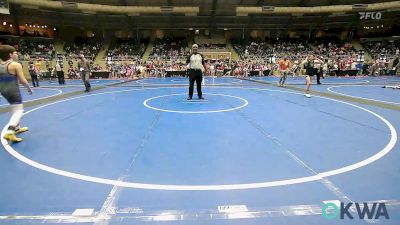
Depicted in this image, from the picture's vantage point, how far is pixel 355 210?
285 cm

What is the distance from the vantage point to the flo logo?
9.02ft

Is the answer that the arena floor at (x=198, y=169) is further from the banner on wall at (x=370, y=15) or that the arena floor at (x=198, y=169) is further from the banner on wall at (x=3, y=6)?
the banner on wall at (x=370, y=15)

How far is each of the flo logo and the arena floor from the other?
67mm

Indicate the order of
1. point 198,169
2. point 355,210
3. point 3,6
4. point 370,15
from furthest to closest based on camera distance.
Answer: point 370,15 < point 3,6 < point 198,169 < point 355,210

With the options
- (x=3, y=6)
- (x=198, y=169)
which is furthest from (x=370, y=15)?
(x=3, y=6)

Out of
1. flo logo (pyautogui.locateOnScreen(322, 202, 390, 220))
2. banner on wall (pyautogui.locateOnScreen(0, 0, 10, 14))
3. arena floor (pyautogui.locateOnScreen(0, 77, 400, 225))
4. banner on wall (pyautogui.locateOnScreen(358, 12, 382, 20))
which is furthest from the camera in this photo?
banner on wall (pyautogui.locateOnScreen(358, 12, 382, 20))

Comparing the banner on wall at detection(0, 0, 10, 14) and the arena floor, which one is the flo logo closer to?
the arena floor

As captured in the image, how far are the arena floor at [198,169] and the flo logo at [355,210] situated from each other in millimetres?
67

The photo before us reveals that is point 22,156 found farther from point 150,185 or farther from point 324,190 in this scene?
point 324,190

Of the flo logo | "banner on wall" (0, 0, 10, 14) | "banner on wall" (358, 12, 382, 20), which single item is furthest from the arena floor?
"banner on wall" (358, 12, 382, 20)

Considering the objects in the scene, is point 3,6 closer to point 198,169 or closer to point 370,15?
point 198,169

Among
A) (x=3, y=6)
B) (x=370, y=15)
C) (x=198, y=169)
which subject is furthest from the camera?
(x=370, y=15)

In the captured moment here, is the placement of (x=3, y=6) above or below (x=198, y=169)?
above

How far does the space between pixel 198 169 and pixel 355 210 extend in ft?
6.58
